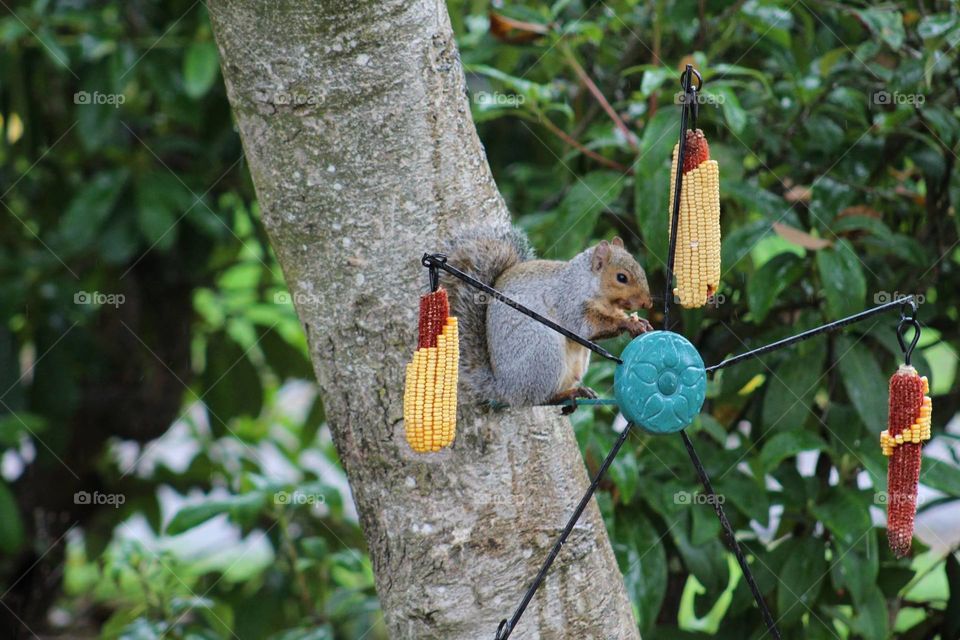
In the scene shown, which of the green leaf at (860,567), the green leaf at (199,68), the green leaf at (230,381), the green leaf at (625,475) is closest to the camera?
the green leaf at (625,475)

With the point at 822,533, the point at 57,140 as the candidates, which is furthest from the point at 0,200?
the point at 822,533

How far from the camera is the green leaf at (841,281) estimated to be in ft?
3.88

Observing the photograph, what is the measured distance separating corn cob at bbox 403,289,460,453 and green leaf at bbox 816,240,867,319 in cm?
67

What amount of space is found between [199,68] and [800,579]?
1.17 m

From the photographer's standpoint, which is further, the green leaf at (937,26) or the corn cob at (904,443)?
the green leaf at (937,26)

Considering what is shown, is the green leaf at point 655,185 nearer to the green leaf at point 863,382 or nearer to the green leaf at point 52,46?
the green leaf at point 863,382

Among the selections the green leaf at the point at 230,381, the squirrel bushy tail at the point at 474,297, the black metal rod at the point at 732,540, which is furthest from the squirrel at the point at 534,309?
the green leaf at the point at 230,381

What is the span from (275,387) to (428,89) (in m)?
A: 1.68

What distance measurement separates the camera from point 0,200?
211cm

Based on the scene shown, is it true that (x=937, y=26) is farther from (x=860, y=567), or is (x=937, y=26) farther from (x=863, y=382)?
(x=860, y=567)

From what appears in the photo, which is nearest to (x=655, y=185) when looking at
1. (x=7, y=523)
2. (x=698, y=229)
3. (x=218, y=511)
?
(x=698, y=229)

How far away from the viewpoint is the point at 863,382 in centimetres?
125

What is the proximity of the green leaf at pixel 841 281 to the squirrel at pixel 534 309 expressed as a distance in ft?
1.44

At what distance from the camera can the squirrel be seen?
0.78 metres
